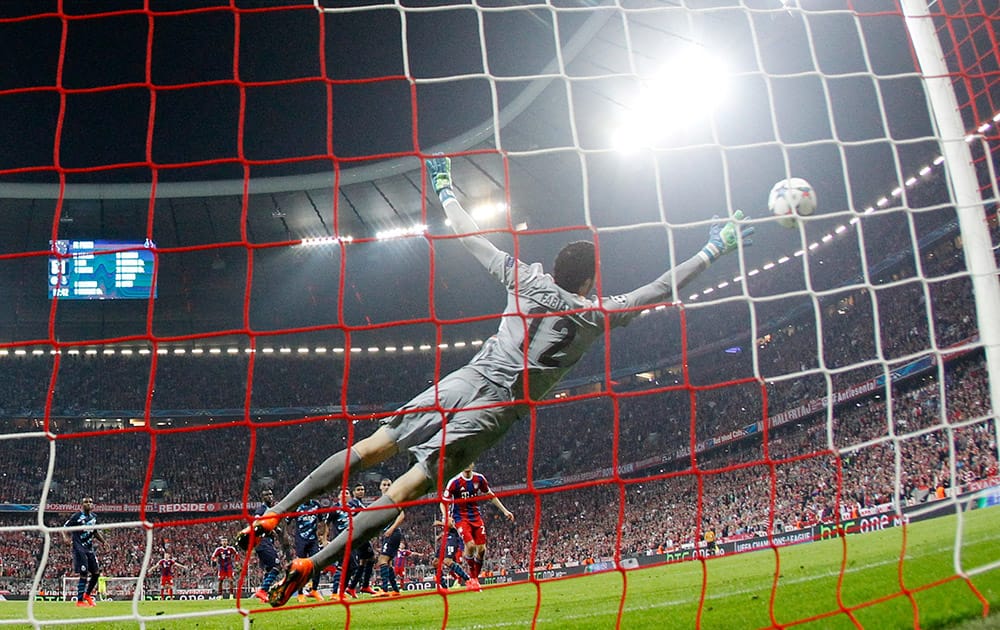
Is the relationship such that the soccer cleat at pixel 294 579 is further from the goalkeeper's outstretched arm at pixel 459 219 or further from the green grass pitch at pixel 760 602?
the goalkeeper's outstretched arm at pixel 459 219

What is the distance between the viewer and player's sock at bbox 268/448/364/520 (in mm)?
4258

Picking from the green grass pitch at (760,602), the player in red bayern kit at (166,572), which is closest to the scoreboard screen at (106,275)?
the player in red bayern kit at (166,572)

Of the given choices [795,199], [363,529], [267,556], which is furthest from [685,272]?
[267,556]

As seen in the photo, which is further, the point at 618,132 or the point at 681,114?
the point at 618,132

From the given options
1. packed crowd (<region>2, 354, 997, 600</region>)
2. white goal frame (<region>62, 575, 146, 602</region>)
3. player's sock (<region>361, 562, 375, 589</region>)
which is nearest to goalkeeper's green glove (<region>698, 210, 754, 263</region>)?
player's sock (<region>361, 562, 375, 589</region>)

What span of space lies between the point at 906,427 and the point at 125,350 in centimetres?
2861

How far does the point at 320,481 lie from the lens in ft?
14.1

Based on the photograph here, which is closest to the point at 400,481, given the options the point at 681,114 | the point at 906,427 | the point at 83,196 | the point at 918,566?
the point at 918,566

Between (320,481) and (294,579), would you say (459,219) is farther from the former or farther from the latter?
(294,579)

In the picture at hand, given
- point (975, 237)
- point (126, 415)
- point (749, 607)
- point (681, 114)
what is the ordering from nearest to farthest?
point (975, 237) → point (749, 607) → point (681, 114) → point (126, 415)

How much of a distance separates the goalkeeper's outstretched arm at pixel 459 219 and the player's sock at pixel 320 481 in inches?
53.5

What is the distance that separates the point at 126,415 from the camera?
30.1 metres

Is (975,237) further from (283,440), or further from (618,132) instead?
(283,440)

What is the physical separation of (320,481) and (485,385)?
41.8 inches
